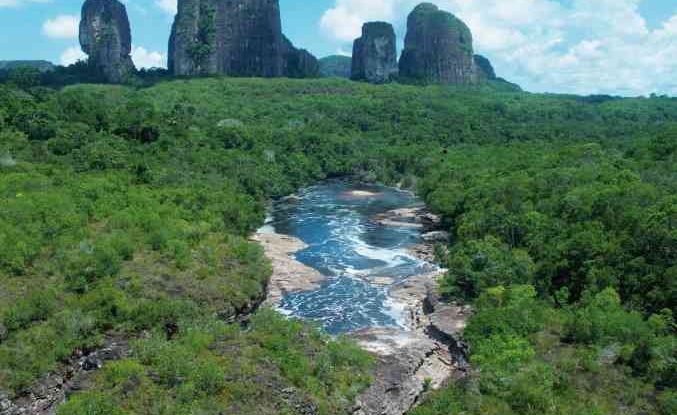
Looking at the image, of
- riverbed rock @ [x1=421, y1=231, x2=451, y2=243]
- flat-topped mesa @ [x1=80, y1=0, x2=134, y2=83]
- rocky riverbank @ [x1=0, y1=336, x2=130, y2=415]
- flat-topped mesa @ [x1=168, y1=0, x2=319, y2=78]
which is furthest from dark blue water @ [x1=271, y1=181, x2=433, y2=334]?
flat-topped mesa @ [x1=168, y1=0, x2=319, y2=78]

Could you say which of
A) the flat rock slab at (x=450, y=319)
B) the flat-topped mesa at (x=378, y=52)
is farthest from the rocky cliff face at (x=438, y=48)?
the flat rock slab at (x=450, y=319)

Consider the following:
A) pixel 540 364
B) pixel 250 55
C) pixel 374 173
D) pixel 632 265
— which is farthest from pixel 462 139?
pixel 540 364

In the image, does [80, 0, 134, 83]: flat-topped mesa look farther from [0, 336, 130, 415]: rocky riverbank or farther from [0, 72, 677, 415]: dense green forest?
[0, 336, 130, 415]: rocky riverbank

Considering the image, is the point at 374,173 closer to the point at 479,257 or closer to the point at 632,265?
the point at 479,257

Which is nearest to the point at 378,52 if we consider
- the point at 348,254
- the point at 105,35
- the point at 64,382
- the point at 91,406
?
the point at 105,35

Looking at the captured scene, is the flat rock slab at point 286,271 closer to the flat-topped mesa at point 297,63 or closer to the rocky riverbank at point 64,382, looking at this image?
the rocky riverbank at point 64,382

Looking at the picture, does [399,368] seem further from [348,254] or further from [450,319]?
[348,254]
